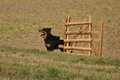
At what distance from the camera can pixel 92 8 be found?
114 feet

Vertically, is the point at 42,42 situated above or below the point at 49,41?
below

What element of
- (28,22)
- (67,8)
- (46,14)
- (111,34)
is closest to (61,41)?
(111,34)

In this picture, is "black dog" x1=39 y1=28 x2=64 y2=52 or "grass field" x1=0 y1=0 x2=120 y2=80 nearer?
"grass field" x1=0 y1=0 x2=120 y2=80

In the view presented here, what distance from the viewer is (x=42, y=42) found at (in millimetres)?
22281

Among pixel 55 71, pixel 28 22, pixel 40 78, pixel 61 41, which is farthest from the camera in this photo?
pixel 28 22

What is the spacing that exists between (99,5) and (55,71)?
1148 inches

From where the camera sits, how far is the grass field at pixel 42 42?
7973 mm

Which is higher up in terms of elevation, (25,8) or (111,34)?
(25,8)

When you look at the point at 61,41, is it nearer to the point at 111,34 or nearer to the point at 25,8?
the point at 111,34

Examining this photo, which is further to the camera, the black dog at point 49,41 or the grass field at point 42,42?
the black dog at point 49,41

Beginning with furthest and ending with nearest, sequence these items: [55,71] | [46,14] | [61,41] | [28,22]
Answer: [46,14] → [28,22] → [61,41] → [55,71]

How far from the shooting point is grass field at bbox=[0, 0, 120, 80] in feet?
26.2

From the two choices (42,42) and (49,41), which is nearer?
(49,41)

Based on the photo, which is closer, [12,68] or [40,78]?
[40,78]
